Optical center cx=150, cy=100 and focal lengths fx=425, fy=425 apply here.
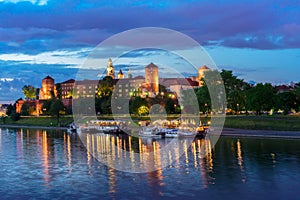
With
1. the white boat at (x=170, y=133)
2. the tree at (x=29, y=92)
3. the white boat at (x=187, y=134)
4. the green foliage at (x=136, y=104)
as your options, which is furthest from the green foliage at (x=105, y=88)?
the white boat at (x=187, y=134)

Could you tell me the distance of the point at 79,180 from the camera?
21891 millimetres

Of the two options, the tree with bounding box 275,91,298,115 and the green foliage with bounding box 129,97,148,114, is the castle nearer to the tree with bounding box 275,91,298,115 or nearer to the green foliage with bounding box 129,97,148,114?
the green foliage with bounding box 129,97,148,114

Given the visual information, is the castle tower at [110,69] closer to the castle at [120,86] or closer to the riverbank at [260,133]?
the castle at [120,86]

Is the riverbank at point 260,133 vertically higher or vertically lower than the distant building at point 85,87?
lower

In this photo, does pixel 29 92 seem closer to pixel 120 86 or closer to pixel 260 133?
pixel 120 86

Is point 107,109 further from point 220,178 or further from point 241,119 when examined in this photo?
point 220,178

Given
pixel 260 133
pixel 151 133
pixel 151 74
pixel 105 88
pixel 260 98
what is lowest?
pixel 260 133

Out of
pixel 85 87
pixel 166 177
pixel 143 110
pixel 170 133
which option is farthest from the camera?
pixel 85 87

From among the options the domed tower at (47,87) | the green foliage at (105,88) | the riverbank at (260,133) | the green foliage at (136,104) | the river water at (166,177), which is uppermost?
the domed tower at (47,87)

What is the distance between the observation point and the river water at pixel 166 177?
18703mm

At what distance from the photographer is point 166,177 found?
2231cm

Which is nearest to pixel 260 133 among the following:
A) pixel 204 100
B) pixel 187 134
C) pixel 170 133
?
pixel 187 134

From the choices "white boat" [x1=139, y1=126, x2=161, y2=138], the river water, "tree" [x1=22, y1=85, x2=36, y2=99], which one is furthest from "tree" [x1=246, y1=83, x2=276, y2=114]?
"tree" [x1=22, y1=85, x2=36, y2=99]

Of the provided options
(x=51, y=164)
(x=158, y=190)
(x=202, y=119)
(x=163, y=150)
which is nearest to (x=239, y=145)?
(x=163, y=150)
